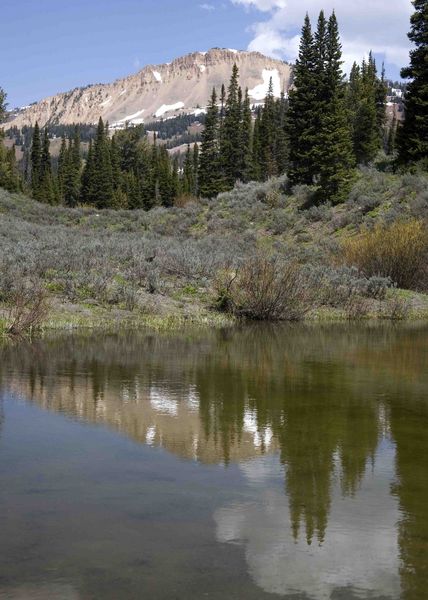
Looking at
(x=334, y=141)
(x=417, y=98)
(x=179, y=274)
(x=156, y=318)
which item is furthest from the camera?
(x=334, y=141)

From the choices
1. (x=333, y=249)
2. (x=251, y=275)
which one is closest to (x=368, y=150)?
(x=333, y=249)

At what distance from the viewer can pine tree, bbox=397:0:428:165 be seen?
47625 mm

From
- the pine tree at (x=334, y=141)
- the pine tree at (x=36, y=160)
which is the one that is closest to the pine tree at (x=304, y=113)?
the pine tree at (x=334, y=141)

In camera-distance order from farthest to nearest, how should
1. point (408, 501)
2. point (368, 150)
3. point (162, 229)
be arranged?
point (368, 150) < point (162, 229) < point (408, 501)

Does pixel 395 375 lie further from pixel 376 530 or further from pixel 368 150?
pixel 368 150

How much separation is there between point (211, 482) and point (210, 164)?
78.9 metres

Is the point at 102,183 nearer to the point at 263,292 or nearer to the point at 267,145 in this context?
the point at 267,145

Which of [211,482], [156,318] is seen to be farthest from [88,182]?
[211,482]

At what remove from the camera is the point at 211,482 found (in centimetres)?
700

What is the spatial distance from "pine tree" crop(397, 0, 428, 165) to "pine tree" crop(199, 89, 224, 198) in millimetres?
33355

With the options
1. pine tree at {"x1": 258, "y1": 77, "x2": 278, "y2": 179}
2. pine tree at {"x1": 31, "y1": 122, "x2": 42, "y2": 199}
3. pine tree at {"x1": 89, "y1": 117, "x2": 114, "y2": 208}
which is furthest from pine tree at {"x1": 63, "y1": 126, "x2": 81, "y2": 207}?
pine tree at {"x1": 258, "y1": 77, "x2": 278, "y2": 179}

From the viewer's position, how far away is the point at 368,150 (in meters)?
63.9

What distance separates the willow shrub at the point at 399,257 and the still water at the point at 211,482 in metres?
17.6

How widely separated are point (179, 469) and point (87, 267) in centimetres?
1796
